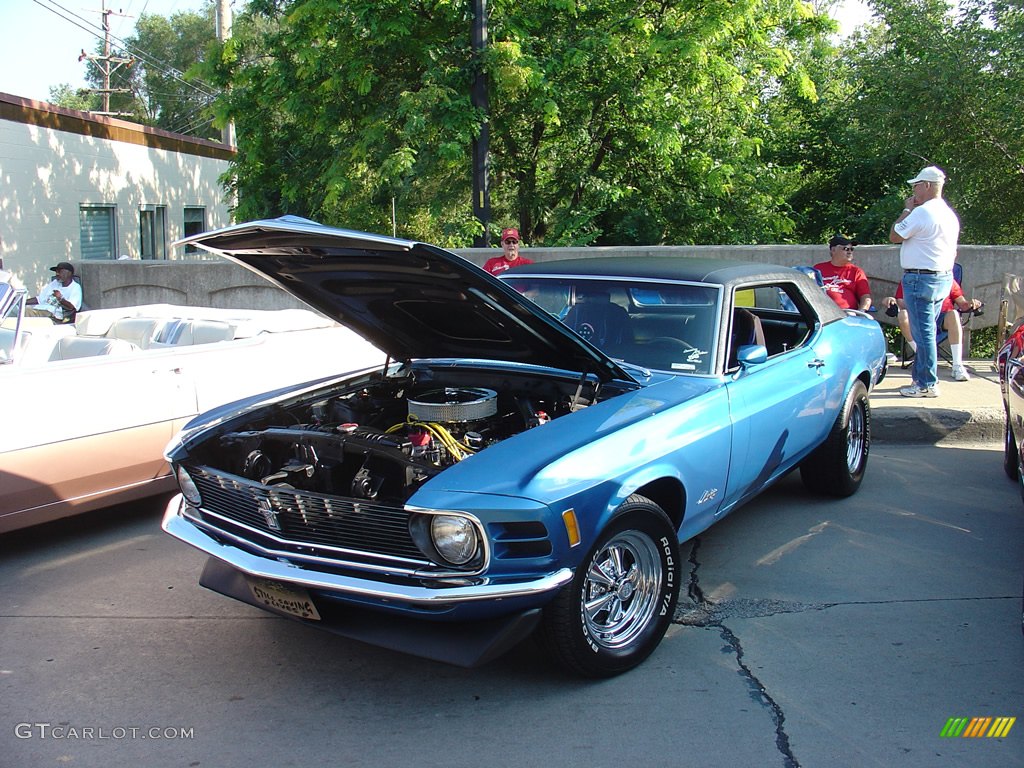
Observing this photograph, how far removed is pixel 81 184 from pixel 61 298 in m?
6.85

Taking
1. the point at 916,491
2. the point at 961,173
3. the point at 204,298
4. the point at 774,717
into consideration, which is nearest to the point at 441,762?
the point at 774,717

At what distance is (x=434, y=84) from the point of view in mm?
12562

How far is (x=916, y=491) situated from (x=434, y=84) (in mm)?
→ 8618

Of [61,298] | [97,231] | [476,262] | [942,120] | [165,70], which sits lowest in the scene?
[61,298]

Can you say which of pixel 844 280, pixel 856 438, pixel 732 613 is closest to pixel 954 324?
pixel 844 280

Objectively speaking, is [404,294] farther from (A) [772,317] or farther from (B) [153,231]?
(B) [153,231]

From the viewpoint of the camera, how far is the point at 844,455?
580cm

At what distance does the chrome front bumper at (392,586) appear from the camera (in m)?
3.22

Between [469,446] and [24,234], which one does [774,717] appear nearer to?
[469,446]

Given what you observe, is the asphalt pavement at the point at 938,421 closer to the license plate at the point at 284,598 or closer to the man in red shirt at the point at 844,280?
the man in red shirt at the point at 844,280

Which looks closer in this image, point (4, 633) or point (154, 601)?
point (4, 633)

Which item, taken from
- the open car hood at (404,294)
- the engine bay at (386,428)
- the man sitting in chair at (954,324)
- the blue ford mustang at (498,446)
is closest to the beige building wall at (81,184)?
the open car hood at (404,294)

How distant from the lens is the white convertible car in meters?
5.13

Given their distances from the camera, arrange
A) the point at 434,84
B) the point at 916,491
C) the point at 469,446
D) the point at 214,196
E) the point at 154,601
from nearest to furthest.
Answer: the point at 469,446 → the point at 154,601 → the point at 916,491 → the point at 434,84 → the point at 214,196
